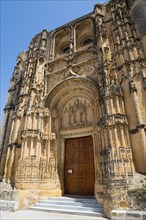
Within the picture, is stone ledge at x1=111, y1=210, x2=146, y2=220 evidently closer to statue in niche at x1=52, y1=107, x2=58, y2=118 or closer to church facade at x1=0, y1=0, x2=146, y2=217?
church facade at x1=0, y1=0, x2=146, y2=217

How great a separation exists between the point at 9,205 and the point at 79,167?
361 centimetres

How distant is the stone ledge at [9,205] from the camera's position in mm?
6036

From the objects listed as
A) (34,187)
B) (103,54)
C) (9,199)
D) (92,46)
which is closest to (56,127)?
(34,187)

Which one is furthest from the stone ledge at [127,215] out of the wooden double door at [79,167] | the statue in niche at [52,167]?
the statue in niche at [52,167]

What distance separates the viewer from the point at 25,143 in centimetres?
799

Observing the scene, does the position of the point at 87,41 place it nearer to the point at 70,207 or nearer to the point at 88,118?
the point at 88,118

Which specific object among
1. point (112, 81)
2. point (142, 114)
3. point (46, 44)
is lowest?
point (142, 114)

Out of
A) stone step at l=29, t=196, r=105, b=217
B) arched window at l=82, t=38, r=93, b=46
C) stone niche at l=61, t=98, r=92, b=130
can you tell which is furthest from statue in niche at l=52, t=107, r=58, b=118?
arched window at l=82, t=38, r=93, b=46

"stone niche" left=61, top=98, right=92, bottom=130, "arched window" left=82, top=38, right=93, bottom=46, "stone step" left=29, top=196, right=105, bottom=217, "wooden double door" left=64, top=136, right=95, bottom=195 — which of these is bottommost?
"stone step" left=29, top=196, right=105, bottom=217

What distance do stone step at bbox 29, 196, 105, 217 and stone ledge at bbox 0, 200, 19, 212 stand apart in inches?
26.3

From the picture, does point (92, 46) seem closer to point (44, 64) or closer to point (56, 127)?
point (44, 64)

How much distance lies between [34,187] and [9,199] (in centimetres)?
116

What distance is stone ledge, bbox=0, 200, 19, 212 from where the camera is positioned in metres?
6.04

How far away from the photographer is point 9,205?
615 cm
